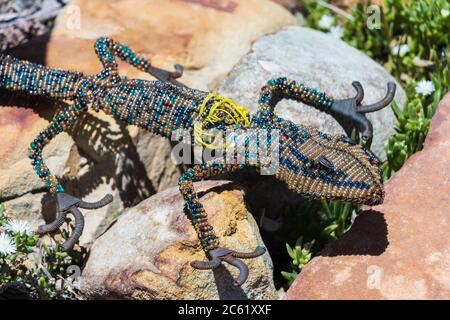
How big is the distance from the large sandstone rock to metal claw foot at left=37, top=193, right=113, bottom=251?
1.05ft

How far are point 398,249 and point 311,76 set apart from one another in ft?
5.30

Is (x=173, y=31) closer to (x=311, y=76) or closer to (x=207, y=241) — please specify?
(x=311, y=76)

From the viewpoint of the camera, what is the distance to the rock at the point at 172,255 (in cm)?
427

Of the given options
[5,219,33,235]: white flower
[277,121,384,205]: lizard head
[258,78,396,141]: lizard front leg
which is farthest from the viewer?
[258,78,396,141]: lizard front leg

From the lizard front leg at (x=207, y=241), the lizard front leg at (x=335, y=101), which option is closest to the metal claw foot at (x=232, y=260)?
the lizard front leg at (x=207, y=241)

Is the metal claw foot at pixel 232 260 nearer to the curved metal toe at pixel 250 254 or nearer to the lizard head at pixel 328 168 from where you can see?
the curved metal toe at pixel 250 254

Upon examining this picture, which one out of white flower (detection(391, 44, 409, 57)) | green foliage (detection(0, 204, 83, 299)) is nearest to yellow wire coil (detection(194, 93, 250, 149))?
green foliage (detection(0, 204, 83, 299))

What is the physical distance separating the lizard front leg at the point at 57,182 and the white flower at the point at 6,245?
0.28 meters

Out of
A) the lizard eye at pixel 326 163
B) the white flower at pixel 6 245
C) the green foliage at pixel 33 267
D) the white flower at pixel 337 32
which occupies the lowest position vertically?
the green foliage at pixel 33 267

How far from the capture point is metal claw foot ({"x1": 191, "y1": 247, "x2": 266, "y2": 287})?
13.6 feet

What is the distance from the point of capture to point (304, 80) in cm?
527

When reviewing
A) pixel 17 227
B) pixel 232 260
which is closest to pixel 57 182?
pixel 17 227

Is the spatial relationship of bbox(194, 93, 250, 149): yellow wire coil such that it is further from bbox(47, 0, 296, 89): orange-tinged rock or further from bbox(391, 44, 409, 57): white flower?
bbox(391, 44, 409, 57): white flower

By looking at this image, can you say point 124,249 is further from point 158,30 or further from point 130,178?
point 158,30
